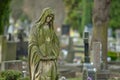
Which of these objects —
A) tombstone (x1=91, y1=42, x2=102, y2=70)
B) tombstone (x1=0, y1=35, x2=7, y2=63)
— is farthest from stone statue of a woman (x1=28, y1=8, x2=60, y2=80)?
tombstone (x1=0, y1=35, x2=7, y2=63)

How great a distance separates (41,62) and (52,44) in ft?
1.63

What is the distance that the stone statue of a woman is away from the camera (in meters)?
11.7

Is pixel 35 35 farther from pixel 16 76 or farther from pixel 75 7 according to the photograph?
pixel 75 7

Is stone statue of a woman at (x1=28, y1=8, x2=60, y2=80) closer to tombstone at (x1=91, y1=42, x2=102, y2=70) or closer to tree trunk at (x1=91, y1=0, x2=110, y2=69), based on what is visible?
tombstone at (x1=91, y1=42, x2=102, y2=70)

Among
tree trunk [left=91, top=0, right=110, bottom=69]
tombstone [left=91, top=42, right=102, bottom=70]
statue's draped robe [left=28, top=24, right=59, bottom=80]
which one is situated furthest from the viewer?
tree trunk [left=91, top=0, right=110, bottom=69]

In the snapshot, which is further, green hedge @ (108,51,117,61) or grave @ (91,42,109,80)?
green hedge @ (108,51,117,61)

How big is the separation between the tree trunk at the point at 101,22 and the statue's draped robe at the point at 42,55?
10.9 m

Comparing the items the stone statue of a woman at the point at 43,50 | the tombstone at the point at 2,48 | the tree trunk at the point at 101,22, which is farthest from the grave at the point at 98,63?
the stone statue of a woman at the point at 43,50

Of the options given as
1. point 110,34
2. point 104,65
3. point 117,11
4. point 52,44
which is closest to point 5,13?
point 104,65

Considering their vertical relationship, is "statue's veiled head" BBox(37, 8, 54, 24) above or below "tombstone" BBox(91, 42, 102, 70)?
above

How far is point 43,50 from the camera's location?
11.8 meters

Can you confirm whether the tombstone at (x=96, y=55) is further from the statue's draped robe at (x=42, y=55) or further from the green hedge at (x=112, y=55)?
the green hedge at (x=112, y=55)

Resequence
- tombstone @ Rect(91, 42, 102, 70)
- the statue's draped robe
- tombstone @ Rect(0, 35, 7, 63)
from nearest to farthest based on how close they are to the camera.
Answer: the statue's draped robe < tombstone @ Rect(91, 42, 102, 70) < tombstone @ Rect(0, 35, 7, 63)

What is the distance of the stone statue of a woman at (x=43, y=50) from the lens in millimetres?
11719
